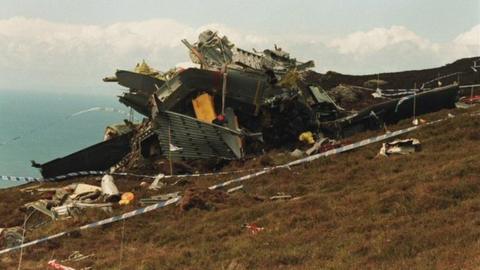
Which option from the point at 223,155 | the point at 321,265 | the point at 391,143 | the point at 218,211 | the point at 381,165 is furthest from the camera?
the point at 223,155

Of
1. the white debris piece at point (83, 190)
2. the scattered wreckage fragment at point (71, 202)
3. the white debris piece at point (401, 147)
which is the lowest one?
the scattered wreckage fragment at point (71, 202)

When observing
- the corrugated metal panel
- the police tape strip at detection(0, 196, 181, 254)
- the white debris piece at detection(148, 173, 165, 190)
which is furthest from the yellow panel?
the police tape strip at detection(0, 196, 181, 254)

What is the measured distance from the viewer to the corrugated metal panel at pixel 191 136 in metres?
19.3

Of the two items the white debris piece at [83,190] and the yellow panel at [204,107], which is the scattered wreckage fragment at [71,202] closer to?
the white debris piece at [83,190]

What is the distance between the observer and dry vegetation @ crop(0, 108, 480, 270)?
27.2 feet

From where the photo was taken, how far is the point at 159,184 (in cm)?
1723

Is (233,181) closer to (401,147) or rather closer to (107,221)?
(107,221)

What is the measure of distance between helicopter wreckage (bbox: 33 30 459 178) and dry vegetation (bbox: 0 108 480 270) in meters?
3.80

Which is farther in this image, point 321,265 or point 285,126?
point 285,126

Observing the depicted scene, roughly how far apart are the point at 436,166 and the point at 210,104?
9.43 metres

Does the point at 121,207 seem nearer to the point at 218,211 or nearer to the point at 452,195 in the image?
the point at 218,211

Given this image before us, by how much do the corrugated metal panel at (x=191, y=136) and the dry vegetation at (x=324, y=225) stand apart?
3.45 m

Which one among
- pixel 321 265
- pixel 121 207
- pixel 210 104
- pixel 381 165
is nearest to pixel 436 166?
pixel 381 165

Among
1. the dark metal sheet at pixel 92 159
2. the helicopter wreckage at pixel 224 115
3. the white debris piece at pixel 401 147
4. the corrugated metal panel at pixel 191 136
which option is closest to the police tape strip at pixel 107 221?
the corrugated metal panel at pixel 191 136
